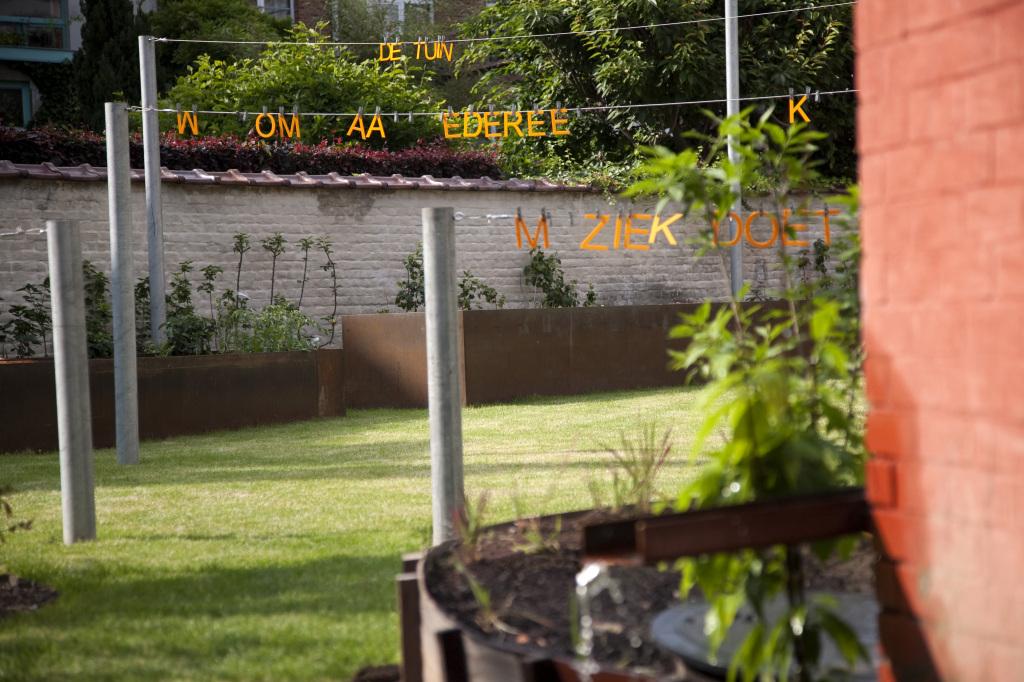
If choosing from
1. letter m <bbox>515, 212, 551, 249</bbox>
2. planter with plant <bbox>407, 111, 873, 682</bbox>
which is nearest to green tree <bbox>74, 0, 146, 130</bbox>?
letter m <bbox>515, 212, 551, 249</bbox>

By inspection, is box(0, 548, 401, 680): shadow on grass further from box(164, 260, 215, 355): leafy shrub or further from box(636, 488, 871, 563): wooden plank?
box(164, 260, 215, 355): leafy shrub

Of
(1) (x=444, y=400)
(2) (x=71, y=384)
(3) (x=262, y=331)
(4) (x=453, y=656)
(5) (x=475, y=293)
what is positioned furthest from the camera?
(5) (x=475, y=293)

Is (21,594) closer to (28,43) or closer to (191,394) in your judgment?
(191,394)

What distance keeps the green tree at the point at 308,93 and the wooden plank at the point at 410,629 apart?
17.6 meters

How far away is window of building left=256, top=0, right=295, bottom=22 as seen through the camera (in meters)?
33.9

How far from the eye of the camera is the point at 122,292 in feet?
28.7

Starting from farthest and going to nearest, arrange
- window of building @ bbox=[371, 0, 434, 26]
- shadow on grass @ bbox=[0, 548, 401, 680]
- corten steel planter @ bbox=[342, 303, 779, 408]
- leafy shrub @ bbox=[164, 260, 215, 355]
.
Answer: window of building @ bbox=[371, 0, 434, 26]
corten steel planter @ bbox=[342, 303, 779, 408]
leafy shrub @ bbox=[164, 260, 215, 355]
shadow on grass @ bbox=[0, 548, 401, 680]

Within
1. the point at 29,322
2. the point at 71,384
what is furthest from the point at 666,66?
the point at 71,384

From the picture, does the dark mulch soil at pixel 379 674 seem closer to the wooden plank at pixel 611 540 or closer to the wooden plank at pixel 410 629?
the wooden plank at pixel 410 629

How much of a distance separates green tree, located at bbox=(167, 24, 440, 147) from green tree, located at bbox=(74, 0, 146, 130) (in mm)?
3402

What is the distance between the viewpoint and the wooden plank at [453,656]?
2.74 m

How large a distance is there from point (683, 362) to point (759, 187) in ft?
46.9

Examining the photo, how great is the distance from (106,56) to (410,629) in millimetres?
24743

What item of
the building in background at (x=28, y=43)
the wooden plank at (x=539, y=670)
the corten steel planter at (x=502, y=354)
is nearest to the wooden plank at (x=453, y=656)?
the wooden plank at (x=539, y=670)
